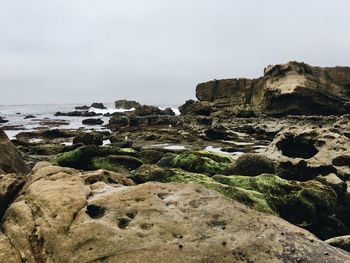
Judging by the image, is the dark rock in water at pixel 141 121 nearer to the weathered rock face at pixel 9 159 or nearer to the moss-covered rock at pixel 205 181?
the weathered rock face at pixel 9 159

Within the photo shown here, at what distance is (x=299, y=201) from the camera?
32.9ft

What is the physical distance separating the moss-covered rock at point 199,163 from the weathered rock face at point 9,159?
5.05m

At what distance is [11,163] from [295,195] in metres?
8.39

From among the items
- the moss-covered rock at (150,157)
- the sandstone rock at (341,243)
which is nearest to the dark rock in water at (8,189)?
the sandstone rock at (341,243)

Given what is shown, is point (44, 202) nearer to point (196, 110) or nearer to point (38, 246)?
point (38, 246)

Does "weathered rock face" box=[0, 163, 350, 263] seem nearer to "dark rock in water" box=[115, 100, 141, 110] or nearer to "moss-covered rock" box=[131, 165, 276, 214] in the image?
"moss-covered rock" box=[131, 165, 276, 214]

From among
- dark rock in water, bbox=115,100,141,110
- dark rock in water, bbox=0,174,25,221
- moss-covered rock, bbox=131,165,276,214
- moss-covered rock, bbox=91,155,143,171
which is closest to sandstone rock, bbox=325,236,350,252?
moss-covered rock, bbox=131,165,276,214

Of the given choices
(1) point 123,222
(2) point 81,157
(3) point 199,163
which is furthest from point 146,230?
(2) point 81,157

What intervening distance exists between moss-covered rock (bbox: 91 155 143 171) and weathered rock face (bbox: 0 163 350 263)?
7.73 meters

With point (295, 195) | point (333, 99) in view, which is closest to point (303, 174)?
point (295, 195)

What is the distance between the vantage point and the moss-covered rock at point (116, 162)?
14531mm

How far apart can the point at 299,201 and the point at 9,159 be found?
338 inches

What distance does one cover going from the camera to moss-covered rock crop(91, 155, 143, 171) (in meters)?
14.5

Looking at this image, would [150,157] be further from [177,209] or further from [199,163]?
[177,209]
